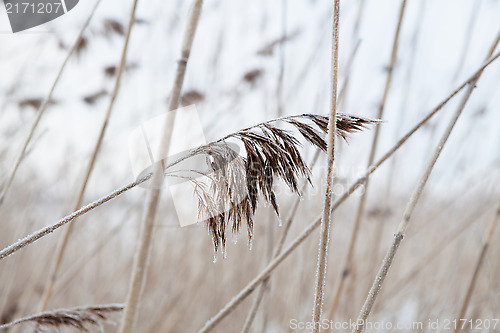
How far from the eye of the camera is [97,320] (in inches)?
22.8

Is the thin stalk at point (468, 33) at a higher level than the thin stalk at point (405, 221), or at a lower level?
higher

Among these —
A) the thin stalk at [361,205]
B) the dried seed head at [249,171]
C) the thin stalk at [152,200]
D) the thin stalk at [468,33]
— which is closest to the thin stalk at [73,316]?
the thin stalk at [152,200]

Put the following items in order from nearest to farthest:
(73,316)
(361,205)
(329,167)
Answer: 1. (329,167)
2. (73,316)
3. (361,205)

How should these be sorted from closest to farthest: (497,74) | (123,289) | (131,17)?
(131,17) → (497,74) → (123,289)

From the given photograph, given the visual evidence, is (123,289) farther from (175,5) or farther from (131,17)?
(131,17)

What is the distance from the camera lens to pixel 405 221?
61 cm

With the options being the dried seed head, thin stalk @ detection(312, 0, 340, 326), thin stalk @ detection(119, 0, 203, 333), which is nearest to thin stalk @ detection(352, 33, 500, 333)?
thin stalk @ detection(312, 0, 340, 326)

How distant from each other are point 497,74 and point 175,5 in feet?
4.49

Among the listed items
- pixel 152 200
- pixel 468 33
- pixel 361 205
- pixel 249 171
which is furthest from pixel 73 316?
pixel 468 33

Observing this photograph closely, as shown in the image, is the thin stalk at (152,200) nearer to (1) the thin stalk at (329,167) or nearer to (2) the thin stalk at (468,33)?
(1) the thin stalk at (329,167)

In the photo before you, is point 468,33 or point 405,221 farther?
point 468,33

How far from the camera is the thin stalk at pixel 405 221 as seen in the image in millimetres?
544

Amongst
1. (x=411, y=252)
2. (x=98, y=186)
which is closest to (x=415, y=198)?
(x=98, y=186)

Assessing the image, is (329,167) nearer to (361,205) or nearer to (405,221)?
(405,221)
